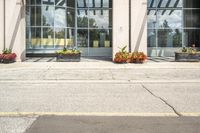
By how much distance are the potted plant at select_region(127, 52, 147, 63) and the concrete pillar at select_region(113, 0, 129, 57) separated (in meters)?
1.62

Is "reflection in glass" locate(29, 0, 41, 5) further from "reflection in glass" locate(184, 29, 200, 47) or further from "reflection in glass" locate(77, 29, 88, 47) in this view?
"reflection in glass" locate(184, 29, 200, 47)

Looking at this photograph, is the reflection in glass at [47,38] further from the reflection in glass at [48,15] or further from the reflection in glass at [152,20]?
the reflection in glass at [152,20]

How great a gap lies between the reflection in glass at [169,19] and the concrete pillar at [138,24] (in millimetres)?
6611

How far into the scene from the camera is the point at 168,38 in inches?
1437

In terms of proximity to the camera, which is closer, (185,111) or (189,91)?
(185,111)

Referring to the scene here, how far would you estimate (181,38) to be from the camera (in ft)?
120

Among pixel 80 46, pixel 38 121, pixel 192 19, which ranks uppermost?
pixel 192 19

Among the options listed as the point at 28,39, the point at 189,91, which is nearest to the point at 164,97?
the point at 189,91

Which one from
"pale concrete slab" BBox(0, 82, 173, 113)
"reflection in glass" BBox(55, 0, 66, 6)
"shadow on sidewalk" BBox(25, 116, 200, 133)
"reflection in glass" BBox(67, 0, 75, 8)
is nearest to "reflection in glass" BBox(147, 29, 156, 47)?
"reflection in glass" BBox(67, 0, 75, 8)

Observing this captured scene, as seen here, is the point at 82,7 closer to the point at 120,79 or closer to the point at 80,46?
the point at 80,46

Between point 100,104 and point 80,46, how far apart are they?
84.5ft

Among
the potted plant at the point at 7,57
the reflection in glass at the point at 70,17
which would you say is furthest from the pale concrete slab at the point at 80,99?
the reflection in glass at the point at 70,17

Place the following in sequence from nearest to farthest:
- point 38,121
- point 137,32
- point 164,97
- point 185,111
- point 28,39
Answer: point 38,121
point 185,111
point 164,97
point 137,32
point 28,39

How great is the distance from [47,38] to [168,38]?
10.5 meters
